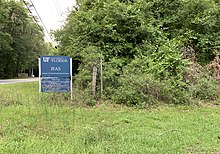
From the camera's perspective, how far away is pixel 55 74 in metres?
8.74

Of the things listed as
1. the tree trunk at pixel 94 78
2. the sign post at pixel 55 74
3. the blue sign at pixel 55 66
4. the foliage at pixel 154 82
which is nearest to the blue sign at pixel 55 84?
the sign post at pixel 55 74

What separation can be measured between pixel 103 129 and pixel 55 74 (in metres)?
3.80

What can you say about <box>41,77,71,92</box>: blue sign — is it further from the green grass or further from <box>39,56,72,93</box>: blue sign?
the green grass

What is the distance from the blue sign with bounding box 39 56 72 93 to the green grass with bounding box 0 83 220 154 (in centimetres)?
50

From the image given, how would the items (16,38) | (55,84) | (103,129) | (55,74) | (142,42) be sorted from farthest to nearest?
(16,38)
(142,42)
(55,74)
(55,84)
(103,129)

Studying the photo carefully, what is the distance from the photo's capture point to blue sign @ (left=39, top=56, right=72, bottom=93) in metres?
8.56

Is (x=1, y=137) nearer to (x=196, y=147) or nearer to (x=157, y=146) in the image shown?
(x=157, y=146)

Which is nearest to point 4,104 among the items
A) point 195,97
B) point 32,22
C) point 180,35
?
point 195,97

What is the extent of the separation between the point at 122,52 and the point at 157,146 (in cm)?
831

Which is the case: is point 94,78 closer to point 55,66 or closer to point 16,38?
point 55,66

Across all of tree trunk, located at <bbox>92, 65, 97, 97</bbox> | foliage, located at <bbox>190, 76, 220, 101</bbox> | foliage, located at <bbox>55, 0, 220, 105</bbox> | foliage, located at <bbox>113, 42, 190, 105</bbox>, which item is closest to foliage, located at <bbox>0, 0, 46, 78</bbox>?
foliage, located at <bbox>55, 0, 220, 105</bbox>

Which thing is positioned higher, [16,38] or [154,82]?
[16,38]

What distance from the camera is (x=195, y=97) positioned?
9.77 metres

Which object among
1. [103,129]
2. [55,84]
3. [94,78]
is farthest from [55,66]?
[103,129]
